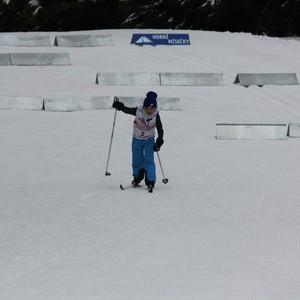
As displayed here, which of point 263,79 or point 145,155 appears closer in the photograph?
point 145,155

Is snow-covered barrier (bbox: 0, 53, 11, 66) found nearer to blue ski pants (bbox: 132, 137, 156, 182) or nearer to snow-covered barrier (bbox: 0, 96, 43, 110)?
snow-covered barrier (bbox: 0, 96, 43, 110)

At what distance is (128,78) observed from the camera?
2384 cm

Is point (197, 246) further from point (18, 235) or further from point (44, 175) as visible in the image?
point (44, 175)

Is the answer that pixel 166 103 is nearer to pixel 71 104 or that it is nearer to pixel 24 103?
pixel 71 104

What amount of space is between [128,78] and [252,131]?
639 cm

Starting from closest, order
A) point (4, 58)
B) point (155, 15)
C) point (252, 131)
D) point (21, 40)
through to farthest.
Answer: point (252, 131) → point (4, 58) → point (21, 40) → point (155, 15)

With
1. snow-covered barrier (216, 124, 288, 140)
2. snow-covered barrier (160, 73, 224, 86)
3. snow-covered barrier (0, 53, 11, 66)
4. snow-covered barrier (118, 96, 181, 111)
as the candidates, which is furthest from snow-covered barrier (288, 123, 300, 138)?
snow-covered barrier (0, 53, 11, 66)

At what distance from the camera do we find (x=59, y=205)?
41.2ft

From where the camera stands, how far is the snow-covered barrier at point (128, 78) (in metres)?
23.7

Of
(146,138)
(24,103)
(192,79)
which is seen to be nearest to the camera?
(146,138)

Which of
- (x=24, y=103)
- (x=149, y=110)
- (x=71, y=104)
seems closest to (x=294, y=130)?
(x=71, y=104)

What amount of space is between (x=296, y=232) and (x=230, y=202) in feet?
5.68

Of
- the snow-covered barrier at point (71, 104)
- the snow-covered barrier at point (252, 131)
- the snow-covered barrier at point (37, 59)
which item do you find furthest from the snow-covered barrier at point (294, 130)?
the snow-covered barrier at point (37, 59)

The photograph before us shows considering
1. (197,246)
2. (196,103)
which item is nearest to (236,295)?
(197,246)
